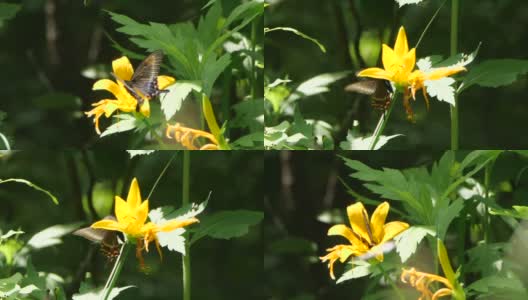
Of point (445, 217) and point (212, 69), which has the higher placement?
point (212, 69)

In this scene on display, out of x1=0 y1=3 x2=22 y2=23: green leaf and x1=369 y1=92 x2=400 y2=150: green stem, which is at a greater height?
x1=0 y1=3 x2=22 y2=23: green leaf

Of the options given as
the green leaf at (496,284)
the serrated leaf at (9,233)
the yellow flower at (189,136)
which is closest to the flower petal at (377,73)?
the yellow flower at (189,136)

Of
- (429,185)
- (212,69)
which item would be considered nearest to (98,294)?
(212,69)

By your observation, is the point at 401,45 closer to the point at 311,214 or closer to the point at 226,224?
the point at 311,214

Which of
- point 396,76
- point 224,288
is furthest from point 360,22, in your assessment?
point 224,288

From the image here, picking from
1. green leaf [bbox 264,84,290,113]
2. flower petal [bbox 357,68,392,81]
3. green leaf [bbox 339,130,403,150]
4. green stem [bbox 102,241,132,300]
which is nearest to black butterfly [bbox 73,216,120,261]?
green stem [bbox 102,241,132,300]

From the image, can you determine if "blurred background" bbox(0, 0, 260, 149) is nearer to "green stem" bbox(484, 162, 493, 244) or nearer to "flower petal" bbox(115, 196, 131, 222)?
"flower petal" bbox(115, 196, 131, 222)
